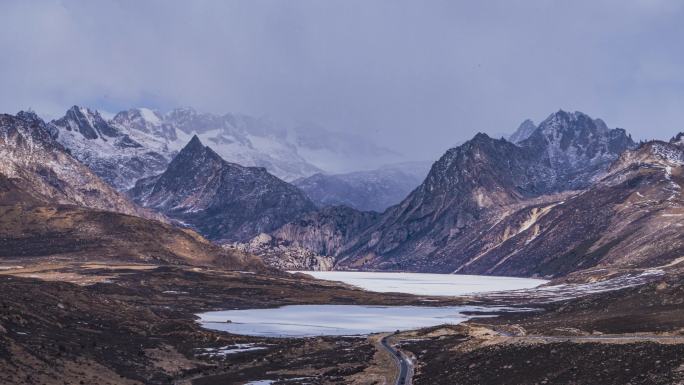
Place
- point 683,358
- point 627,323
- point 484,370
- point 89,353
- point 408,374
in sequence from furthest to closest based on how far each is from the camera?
point 627,323 → point 89,353 → point 408,374 → point 484,370 → point 683,358

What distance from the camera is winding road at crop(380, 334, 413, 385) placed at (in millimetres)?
106225

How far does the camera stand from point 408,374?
366ft

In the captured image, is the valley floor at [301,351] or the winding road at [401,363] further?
the winding road at [401,363]

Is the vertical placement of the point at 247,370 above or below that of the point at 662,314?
below

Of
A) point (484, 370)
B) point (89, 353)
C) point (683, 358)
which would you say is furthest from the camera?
point (89, 353)

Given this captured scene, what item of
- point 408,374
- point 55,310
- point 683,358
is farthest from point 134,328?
point 683,358

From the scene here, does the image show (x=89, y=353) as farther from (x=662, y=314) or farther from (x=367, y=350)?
(x=662, y=314)

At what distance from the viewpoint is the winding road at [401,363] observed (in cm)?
10622

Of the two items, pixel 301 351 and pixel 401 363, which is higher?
pixel 401 363

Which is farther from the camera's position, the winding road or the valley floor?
the winding road

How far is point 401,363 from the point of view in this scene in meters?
123

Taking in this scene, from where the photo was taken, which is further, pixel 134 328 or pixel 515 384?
pixel 134 328

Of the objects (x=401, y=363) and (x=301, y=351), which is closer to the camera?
(x=401, y=363)

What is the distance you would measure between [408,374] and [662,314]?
56.7m
